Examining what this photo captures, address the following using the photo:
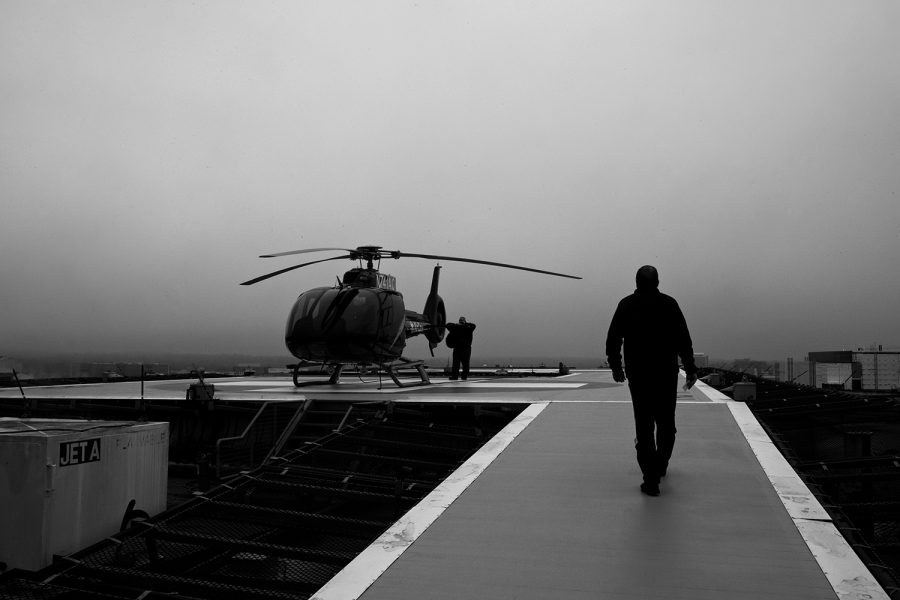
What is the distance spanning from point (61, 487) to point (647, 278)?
5923 millimetres

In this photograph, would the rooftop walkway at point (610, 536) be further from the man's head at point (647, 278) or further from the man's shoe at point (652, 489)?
the man's head at point (647, 278)

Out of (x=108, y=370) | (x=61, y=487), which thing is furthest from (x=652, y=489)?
(x=108, y=370)

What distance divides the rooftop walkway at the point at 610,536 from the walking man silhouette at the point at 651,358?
47 cm

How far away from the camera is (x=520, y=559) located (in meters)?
4.56

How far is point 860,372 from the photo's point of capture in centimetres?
3212

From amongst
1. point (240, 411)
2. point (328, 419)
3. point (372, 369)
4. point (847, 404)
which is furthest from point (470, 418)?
point (847, 404)

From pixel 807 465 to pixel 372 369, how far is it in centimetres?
1090

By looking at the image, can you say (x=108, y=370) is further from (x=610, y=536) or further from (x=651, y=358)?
(x=610, y=536)

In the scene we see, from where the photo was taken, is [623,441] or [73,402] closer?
[623,441]

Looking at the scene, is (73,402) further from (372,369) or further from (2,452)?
(2,452)

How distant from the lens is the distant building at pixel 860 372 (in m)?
30.0

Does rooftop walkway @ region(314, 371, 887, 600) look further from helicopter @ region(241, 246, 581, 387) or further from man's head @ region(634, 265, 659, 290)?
helicopter @ region(241, 246, 581, 387)

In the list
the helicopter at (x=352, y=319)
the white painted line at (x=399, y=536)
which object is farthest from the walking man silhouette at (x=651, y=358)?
the helicopter at (x=352, y=319)

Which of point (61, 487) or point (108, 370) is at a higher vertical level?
point (108, 370)
